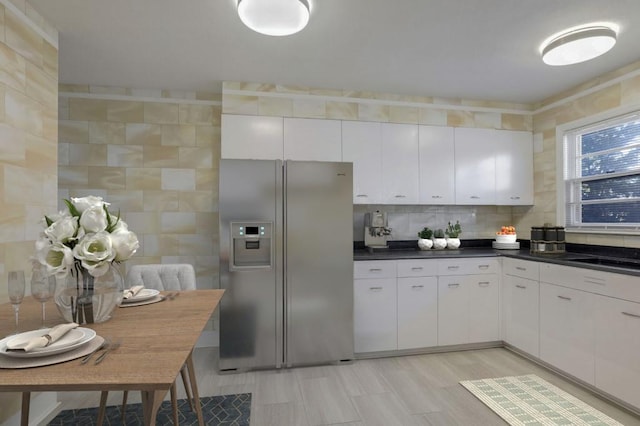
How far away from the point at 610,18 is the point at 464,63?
931mm

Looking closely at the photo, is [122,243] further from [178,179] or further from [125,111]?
[125,111]

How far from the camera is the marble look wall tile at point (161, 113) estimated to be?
3.43m

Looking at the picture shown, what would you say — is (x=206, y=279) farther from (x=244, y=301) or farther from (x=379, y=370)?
(x=379, y=370)

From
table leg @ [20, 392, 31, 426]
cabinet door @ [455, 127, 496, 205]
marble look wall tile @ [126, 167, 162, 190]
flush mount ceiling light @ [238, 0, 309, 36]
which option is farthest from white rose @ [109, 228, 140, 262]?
cabinet door @ [455, 127, 496, 205]

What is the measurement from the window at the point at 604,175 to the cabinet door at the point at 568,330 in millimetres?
903

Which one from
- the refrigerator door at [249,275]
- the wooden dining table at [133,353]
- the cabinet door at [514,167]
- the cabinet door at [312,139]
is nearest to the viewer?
the wooden dining table at [133,353]

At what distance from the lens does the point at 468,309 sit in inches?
129

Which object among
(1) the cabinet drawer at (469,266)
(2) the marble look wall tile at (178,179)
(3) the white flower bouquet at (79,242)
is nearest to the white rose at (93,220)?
(3) the white flower bouquet at (79,242)

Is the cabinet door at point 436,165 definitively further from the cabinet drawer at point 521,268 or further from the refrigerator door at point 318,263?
the refrigerator door at point 318,263

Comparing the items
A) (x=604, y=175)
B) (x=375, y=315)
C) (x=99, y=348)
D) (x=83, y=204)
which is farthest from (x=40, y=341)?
(x=604, y=175)

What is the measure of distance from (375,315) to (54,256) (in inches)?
99.4

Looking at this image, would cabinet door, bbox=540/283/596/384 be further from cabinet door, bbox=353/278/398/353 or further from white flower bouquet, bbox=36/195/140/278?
white flower bouquet, bbox=36/195/140/278

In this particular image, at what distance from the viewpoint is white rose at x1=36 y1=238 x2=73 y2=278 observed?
115 cm

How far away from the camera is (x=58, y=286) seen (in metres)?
1.22
